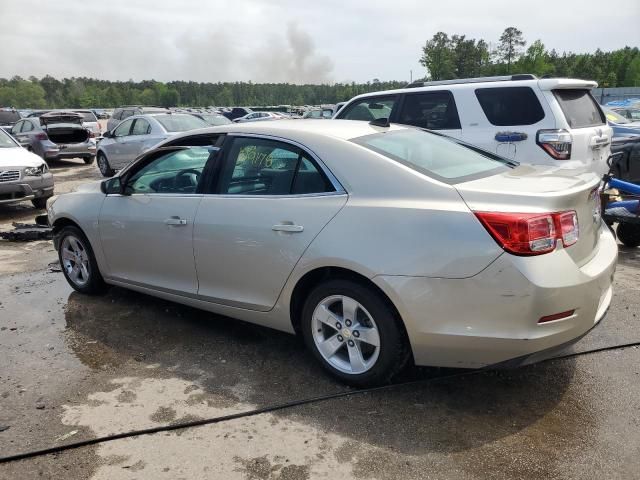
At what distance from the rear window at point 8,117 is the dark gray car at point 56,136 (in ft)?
19.6

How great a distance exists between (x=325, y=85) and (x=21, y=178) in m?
142

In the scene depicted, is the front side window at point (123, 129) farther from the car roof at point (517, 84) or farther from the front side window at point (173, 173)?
the front side window at point (173, 173)

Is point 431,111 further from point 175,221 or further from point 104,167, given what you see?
point 104,167

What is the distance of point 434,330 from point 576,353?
1.46 metres

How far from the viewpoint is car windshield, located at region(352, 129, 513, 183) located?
131 inches


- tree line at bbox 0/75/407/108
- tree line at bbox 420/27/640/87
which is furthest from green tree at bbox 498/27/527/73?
tree line at bbox 0/75/407/108

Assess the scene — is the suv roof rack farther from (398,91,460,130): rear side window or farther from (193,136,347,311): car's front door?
(193,136,347,311): car's front door

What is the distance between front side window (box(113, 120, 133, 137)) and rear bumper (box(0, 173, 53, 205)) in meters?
4.44

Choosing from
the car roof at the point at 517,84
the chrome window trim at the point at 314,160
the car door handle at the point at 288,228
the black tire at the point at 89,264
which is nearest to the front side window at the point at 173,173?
the chrome window trim at the point at 314,160

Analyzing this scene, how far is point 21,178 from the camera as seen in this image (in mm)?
9305

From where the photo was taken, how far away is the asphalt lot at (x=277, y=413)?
271 centimetres

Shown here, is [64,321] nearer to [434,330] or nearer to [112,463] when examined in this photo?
[112,463]

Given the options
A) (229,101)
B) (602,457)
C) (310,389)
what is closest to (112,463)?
(310,389)

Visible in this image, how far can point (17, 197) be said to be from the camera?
30.2ft
